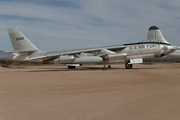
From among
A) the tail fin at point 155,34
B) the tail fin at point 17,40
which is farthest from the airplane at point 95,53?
the tail fin at point 155,34

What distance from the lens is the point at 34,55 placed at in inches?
904

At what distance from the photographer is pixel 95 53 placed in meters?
22.9

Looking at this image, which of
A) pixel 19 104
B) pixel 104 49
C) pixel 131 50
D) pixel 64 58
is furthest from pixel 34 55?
pixel 19 104

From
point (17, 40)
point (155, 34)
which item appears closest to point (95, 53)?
point (17, 40)

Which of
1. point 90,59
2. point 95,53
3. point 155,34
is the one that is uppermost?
point 155,34

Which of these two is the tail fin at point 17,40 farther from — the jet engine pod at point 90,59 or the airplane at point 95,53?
the jet engine pod at point 90,59

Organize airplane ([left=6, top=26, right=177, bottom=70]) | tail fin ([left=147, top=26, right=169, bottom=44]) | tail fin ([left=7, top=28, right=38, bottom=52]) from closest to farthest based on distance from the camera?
airplane ([left=6, top=26, right=177, bottom=70]), tail fin ([left=7, top=28, right=38, bottom=52]), tail fin ([left=147, top=26, right=169, bottom=44])

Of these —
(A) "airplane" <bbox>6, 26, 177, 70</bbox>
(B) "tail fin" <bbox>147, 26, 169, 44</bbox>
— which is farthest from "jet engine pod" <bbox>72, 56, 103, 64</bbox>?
(B) "tail fin" <bbox>147, 26, 169, 44</bbox>

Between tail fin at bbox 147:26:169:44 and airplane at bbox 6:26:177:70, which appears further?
tail fin at bbox 147:26:169:44

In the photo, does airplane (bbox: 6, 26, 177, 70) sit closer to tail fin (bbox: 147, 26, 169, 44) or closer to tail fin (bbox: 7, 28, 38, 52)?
tail fin (bbox: 7, 28, 38, 52)

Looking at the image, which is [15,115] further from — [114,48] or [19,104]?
[114,48]

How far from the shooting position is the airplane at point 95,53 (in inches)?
818

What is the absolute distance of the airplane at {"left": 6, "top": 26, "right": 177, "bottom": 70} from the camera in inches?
818

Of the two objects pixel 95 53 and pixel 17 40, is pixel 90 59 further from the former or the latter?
pixel 17 40
